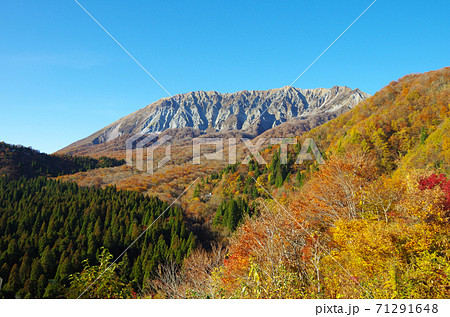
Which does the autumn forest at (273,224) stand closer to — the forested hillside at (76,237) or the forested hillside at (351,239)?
the forested hillside at (351,239)

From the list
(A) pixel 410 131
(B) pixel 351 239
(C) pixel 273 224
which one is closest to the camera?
(C) pixel 273 224

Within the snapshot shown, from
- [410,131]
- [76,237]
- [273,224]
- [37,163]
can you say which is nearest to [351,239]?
[273,224]

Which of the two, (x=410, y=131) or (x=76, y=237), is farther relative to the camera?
(x=410, y=131)

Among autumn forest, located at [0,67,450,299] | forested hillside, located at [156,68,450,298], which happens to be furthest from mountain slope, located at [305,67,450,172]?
forested hillside, located at [156,68,450,298]

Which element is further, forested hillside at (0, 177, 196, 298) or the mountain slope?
forested hillside at (0, 177, 196, 298)

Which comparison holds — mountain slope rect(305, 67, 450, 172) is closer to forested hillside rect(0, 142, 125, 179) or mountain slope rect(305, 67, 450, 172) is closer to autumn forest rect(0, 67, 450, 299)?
autumn forest rect(0, 67, 450, 299)

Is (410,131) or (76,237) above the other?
(410,131)

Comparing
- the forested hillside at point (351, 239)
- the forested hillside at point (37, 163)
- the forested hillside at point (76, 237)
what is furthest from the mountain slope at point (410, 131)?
the forested hillside at point (37, 163)

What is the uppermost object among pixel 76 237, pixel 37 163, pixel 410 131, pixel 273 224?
pixel 37 163

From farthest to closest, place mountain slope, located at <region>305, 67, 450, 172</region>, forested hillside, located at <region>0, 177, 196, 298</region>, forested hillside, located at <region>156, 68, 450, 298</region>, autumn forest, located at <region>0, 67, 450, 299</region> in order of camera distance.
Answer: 1. forested hillside, located at <region>0, 177, 196, 298</region>
2. mountain slope, located at <region>305, 67, 450, 172</region>
3. autumn forest, located at <region>0, 67, 450, 299</region>
4. forested hillside, located at <region>156, 68, 450, 298</region>

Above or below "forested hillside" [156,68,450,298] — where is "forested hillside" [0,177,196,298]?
below

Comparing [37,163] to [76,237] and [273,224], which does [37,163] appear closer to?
[76,237]
